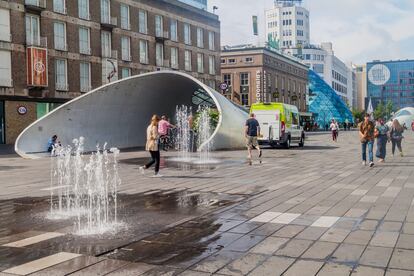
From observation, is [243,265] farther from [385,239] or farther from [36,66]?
[36,66]

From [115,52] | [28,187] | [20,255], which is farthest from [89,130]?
[115,52]

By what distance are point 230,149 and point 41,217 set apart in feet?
59.5

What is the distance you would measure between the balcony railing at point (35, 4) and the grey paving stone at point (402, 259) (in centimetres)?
3683

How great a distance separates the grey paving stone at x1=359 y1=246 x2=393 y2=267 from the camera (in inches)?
198

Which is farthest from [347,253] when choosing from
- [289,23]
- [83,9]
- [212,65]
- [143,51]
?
[289,23]

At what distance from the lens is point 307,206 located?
843 cm

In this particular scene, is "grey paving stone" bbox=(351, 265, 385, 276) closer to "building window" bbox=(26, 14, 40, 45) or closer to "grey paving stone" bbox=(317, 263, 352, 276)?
"grey paving stone" bbox=(317, 263, 352, 276)

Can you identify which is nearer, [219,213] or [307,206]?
[219,213]

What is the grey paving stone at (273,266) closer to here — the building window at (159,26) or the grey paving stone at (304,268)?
the grey paving stone at (304,268)

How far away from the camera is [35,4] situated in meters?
37.5

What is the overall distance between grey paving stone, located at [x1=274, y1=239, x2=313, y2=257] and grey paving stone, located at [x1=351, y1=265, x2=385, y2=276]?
0.74m

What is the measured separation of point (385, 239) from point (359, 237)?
1.02ft

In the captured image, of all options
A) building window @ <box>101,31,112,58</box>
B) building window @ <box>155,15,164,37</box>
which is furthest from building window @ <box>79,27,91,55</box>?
building window @ <box>155,15,164,37</box>

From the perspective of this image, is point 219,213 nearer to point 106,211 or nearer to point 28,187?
point 106,211
